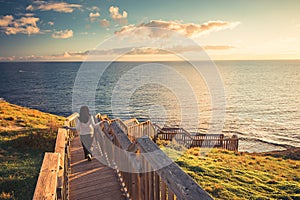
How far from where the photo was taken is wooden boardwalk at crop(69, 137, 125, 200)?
4945mm

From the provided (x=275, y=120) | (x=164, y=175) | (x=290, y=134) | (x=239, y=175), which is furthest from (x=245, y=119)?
(x=164, y=175)

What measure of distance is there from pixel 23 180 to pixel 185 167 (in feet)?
17.9

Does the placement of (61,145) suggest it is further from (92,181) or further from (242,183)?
(242,183)

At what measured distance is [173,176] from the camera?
2.17 metres

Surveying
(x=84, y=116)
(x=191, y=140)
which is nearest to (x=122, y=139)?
(x=84, y=116)

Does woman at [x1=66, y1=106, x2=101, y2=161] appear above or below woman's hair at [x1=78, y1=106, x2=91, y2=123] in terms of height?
below

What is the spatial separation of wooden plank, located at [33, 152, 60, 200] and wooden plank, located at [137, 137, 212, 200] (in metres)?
1.15

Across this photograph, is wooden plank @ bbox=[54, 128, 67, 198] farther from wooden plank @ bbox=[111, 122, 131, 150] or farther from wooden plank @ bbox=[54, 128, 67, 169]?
wooden plank @ bbox=[111, 122, 131, 150]

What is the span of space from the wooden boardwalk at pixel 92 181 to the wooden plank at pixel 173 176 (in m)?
2.52

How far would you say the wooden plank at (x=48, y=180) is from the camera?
258 cm

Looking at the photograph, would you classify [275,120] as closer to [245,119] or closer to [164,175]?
[245,119]

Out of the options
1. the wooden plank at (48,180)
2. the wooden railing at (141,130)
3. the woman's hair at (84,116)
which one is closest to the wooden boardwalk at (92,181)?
the woman's hair at (84,116)

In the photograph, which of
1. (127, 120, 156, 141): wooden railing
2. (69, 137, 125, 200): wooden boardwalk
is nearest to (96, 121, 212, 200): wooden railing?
(69, 137, 125, 200): wooden boardwalk

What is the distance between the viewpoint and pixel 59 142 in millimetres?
5203
